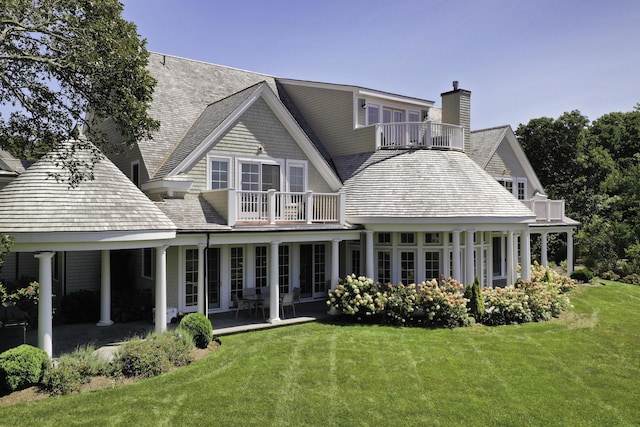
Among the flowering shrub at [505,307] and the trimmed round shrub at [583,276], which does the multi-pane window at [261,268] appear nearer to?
the flowering shrub at [505,307]

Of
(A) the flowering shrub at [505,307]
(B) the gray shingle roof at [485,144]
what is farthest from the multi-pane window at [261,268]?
(B) the gray shingle roof at [485,144]

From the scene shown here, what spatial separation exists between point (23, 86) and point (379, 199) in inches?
463

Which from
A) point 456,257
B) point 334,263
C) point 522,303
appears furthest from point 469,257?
point 334,263

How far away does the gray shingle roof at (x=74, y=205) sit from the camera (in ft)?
34.4

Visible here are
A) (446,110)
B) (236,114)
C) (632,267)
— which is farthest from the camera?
(632,267)

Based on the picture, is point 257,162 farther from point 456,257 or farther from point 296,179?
point 456,257

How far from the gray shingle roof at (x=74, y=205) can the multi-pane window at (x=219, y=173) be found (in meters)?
4.10

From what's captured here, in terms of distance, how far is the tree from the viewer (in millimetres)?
10281

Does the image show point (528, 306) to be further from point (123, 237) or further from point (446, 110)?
point (123, 237)

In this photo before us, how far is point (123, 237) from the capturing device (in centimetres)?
1127

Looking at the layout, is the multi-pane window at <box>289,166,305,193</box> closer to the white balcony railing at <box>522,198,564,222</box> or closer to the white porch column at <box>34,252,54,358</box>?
the white porch column at <box>34,252,54,358</box>

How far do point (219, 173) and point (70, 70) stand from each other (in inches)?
265

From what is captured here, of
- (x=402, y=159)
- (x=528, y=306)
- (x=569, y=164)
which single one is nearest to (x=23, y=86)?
(x=402, y=159)

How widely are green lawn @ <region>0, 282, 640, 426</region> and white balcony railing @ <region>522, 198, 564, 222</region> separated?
414 inches
